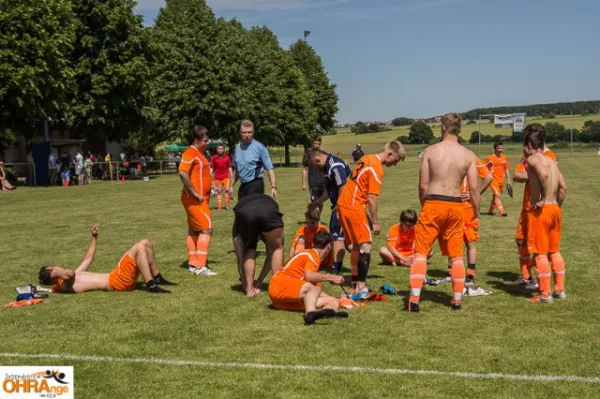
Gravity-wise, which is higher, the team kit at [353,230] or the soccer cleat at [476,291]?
the team kit at [353,230]

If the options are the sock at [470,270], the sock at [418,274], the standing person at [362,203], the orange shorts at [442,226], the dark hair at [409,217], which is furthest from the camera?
the dark hair at [409,217]

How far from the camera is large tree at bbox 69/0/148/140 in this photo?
157 ft

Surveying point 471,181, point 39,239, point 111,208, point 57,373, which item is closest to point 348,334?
point 471,181

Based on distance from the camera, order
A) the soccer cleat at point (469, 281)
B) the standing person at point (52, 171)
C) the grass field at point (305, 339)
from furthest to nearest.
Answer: the standing person at point (52, 171) < the soccer cleat at point (469, 281) < the grass field at point (305, 339)

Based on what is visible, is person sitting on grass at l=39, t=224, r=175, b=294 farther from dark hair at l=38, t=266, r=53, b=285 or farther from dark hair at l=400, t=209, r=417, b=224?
dark hair at l=400, t=209, r=417, b=224

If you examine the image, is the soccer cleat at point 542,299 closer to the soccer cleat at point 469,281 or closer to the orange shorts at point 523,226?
the soccer cleat at point 469,281

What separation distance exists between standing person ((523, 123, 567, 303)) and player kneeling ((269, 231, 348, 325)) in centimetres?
271

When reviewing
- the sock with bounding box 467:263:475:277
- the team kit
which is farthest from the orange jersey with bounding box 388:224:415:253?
the sock with bounding box 467:263:475:277

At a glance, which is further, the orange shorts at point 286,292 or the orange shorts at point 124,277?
the orange shorts at point 124,277

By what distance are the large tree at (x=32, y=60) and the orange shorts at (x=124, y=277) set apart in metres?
32.3

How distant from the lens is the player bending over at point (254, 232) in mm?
9500

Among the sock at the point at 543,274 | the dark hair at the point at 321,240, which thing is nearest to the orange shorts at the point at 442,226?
the dark hair at the point at 321,240

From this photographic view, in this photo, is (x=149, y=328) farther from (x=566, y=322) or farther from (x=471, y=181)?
(x=566, y=322)

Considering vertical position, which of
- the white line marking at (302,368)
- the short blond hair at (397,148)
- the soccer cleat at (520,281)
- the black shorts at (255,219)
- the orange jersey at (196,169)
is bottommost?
the soccer cleat at (520,281)
